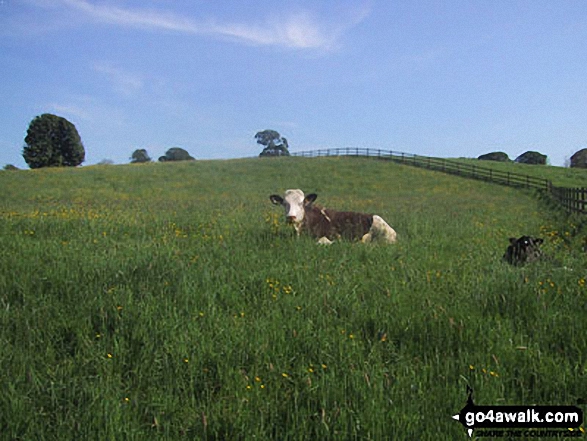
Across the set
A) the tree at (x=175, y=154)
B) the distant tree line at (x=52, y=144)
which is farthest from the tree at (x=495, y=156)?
the distant tree line at (x=52, y=144)

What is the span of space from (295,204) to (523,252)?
472 centimetres

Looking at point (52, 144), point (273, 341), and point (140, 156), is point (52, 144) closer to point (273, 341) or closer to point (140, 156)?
point (140, 156)

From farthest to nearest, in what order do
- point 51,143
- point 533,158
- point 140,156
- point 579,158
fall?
1. point 140,156
2. point 533,158
3. point 579,158
4. point 51,143

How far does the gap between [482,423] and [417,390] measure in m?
0.45

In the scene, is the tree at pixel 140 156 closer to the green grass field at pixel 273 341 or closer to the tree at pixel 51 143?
the tree at pixel 51 143

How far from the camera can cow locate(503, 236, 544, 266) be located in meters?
6.34

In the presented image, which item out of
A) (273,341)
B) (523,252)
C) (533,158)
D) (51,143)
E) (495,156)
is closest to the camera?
(273,341)

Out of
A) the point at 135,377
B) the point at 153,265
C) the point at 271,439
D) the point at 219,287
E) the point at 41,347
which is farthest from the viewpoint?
the point at 153,265

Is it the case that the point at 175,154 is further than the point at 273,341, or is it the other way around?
the point at 175,154

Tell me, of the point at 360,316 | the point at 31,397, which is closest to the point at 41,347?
the point at 31,397

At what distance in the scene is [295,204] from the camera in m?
9.40

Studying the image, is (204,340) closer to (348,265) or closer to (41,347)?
(41,347)

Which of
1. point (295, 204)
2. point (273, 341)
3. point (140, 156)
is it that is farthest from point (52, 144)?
point (273, 341)

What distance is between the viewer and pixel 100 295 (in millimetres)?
A: 4246
